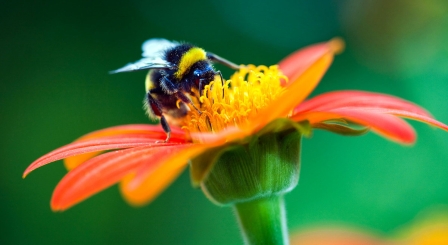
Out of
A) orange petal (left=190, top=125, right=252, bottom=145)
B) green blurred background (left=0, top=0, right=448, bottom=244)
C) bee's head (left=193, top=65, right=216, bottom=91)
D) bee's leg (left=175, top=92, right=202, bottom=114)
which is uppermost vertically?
green blurred background (left=0, top=0, right=448, bottom=244)

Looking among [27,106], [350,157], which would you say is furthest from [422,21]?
[27,106]

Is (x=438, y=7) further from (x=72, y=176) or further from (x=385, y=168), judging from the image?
(x=72, y=176)

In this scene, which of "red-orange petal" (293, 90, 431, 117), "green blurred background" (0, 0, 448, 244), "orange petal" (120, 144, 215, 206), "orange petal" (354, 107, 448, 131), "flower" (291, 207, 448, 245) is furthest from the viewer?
"green blurred background" (0, 0, 448, 244)

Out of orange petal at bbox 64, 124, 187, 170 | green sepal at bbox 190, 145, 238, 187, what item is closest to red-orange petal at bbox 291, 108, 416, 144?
green sepal at bbox 190, 145, 238, 187

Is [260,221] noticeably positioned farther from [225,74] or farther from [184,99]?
[225,74]

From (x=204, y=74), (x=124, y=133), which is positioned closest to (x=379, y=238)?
(x=204, y=74)

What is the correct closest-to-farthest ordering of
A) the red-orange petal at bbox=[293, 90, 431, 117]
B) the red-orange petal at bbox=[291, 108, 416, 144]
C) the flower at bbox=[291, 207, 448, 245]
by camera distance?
the red-orange petal at bbox=[291, 108, 416, 144]
the red-orange petal at bbox=[293, 90, 431, 117]
the flower at bbox=[291, 207, 448, 245]

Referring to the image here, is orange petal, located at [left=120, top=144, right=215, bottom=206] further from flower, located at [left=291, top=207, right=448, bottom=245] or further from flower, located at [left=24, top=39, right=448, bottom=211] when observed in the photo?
flower, located at [left=291, top=207, right=448, bottom=245]
